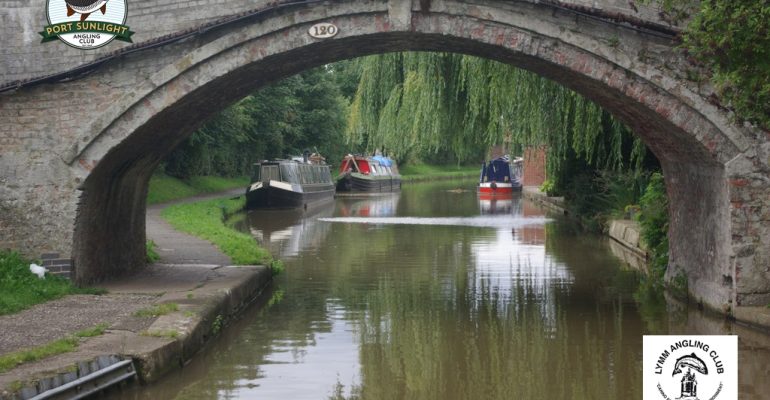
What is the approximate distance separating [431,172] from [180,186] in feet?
132

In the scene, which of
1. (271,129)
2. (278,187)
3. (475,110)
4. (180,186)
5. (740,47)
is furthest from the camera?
(271,129)

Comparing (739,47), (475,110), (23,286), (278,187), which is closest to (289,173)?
(278,187)

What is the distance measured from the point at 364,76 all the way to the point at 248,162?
992 inches

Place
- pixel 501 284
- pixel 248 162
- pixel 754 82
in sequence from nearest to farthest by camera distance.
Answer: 1. pixel 754 82
2. pixel 501 284
3. pixel 248 162

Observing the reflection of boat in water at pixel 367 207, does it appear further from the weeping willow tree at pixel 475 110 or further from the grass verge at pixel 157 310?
the grass verge at pixel 157 310

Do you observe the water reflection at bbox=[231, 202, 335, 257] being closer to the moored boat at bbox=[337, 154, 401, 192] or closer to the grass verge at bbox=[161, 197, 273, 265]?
the grass verge at bbox=[161, 197, 273, 265]

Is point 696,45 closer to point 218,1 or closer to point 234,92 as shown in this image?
point 218,1

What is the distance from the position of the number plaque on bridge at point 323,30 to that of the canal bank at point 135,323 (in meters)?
2.75

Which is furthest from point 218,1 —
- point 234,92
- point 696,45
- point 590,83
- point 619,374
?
point 619,374

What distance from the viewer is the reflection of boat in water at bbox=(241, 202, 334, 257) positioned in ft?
60.5

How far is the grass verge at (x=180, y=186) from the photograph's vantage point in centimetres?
2878

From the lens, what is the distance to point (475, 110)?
15.5 m

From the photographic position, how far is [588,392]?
7148 mm

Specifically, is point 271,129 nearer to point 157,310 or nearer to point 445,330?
point 445,330
